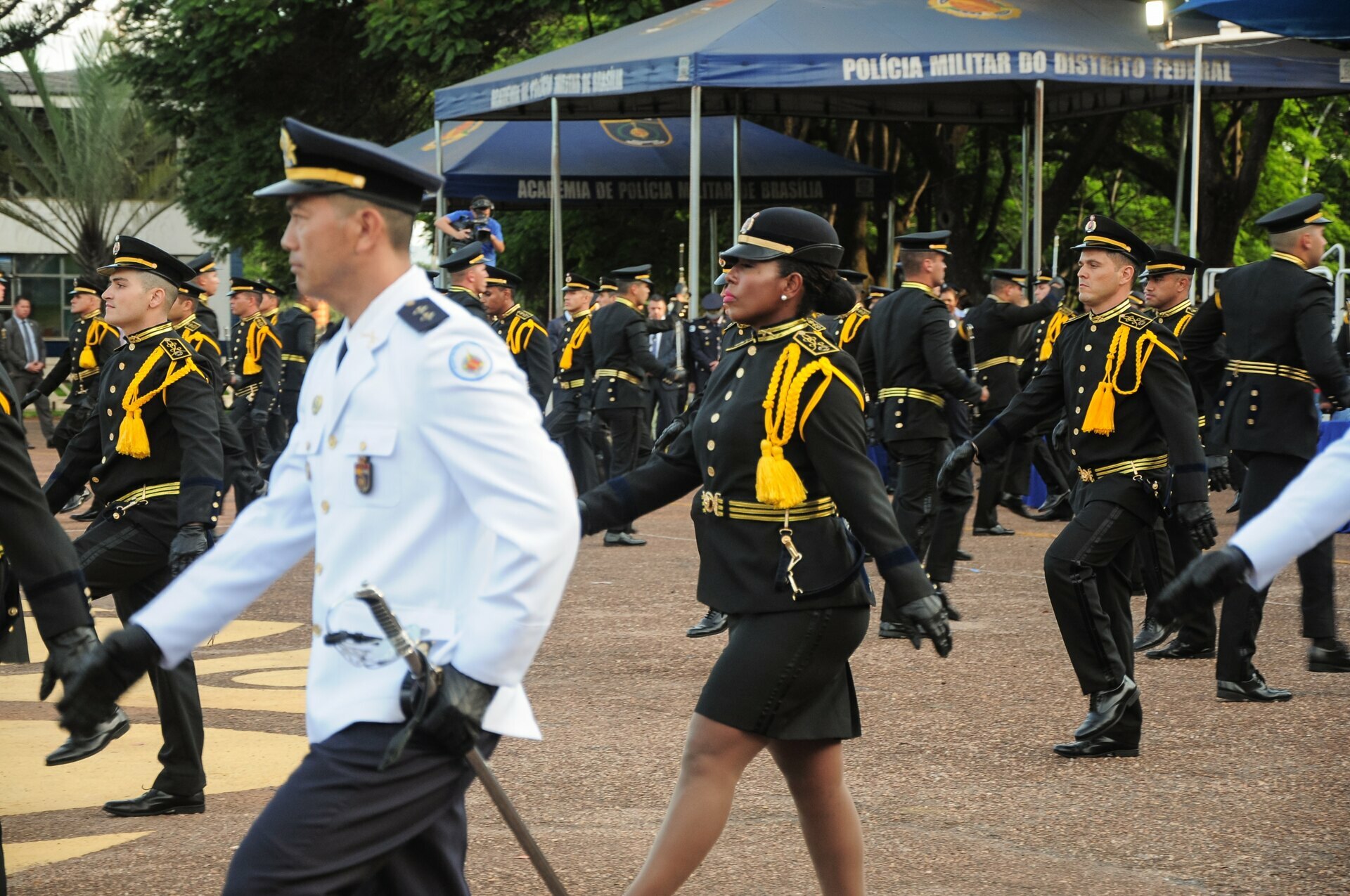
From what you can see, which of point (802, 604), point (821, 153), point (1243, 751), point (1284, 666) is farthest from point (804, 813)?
point (821, 153)

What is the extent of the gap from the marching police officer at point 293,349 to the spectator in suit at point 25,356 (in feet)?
26.7

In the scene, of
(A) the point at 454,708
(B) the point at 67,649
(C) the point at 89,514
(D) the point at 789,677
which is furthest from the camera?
(C) the point at 89,514

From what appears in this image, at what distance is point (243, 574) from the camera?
125 inches

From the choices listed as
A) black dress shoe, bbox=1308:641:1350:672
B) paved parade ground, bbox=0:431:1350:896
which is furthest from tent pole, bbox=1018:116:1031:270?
paved parade ground, bbox=0:431:1350:896

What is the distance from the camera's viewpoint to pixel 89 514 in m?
12.6

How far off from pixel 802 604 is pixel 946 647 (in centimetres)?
37

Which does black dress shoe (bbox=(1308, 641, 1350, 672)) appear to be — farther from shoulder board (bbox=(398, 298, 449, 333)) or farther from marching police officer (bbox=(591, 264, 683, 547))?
marching police officer (bbox=(591, 264, 683, 547))

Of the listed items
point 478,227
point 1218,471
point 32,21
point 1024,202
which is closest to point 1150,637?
point 1218,471

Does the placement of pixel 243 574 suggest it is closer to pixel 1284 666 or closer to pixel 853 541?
pixel 853 541

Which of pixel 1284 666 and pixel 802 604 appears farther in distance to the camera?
pixel 1284 666

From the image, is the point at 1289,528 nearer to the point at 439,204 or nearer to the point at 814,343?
the point at 814,343

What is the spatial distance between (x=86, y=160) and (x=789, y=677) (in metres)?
47.2

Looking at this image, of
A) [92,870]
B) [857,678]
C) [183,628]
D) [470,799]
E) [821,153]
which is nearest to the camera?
[183,628]

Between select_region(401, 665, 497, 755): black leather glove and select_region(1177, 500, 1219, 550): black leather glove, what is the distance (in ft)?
14.9
